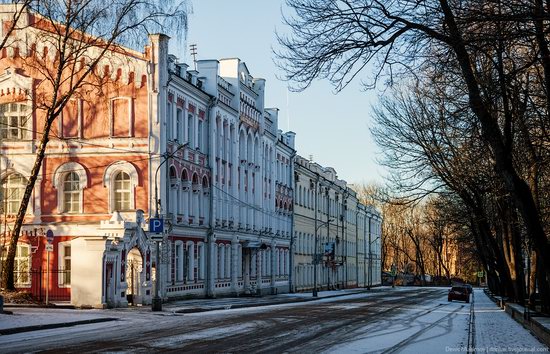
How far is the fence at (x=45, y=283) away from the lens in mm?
40375

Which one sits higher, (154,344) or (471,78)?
(471,78)

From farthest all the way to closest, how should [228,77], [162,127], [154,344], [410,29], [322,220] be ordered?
[322,220]
[228,77]
[162,127]
[154,344]
[410,29]

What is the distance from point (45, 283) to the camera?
41.2 meters

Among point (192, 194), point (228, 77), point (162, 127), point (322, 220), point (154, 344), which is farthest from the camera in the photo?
point (322, 220)

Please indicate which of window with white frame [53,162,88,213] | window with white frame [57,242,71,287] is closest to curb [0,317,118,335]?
window with white frame [57,242,71,287]

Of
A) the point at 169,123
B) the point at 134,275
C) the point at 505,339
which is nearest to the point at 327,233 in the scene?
the point at 169,123

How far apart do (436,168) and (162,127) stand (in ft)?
49.6

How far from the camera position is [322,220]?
86.4m

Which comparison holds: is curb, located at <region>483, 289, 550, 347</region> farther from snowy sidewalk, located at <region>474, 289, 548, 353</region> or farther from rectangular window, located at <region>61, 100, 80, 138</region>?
rectangular window, located at <region>61, 100, 80, 138</region>

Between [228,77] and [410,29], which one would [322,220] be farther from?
[410,29]

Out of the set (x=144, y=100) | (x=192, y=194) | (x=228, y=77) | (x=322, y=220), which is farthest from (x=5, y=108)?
(x=322, y=220)

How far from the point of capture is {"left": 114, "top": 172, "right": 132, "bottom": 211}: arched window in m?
42.3

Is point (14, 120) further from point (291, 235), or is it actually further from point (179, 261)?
point (291, 235)

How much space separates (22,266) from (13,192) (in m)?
4.18
